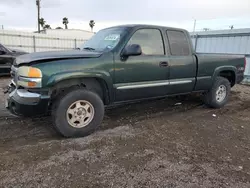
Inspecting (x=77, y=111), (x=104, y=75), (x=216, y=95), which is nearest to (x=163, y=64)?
(x=104, y=75)

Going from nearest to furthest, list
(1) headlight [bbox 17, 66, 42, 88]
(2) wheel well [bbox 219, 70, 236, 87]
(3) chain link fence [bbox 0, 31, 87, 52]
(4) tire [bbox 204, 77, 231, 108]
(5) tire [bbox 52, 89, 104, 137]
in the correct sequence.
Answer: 1. (1) headlight [bbox 17, 66, 42, 88]
2. (5) tire [bbox 52, 89, 104, 137]
3. (4) tire [bbox 204, 77, 231, 108]
4. (2) wheel well [bbox 219, 70, 236, 87]
5. (3) chain link fence [bbox 0, 31, 87, 52]

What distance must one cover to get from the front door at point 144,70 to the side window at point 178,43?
0.90 ft

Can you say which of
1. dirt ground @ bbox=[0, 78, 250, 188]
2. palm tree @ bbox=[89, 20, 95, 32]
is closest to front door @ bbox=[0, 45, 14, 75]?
dirt ground @ bbox=[0, 78, 250, 188]

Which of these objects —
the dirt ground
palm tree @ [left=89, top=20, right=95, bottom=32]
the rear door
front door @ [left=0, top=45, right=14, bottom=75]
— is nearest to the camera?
the dirt ground

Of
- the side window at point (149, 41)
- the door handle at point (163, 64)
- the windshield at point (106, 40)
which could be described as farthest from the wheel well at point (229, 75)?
the windshield at point (106, 40)

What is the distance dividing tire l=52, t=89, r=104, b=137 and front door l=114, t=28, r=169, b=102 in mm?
499

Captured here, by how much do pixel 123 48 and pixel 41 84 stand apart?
1.52 meters

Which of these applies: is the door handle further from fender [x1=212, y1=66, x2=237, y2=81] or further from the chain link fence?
the chain link fence

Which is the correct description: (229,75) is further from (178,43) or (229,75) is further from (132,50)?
(132,50)

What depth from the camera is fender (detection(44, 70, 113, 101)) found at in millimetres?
3375

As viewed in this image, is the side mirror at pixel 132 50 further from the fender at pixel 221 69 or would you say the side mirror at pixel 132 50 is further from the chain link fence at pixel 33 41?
the chain link fence at pixel 33 41

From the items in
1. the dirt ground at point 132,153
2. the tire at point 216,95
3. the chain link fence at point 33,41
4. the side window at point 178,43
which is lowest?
the dirt ground at point 132,153

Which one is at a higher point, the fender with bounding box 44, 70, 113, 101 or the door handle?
the door handle

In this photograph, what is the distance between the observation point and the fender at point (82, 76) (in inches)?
133
